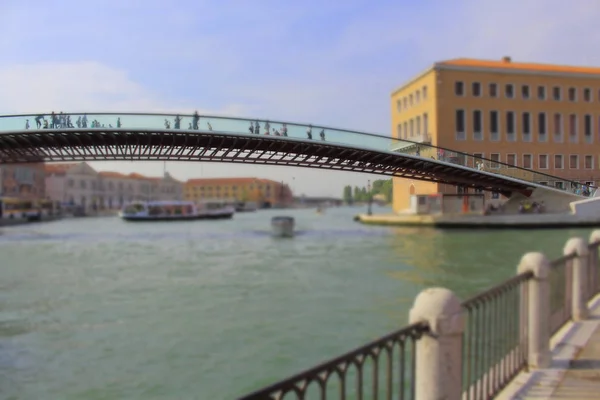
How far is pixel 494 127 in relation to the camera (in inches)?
167

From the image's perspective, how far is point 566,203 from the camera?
3.72 metres

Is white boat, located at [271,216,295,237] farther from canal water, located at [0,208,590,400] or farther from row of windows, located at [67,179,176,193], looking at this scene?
row of windows, located at [67,179,176,193]

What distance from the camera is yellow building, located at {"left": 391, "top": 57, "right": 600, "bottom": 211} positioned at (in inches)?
160

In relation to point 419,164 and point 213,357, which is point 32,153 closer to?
point 419,164

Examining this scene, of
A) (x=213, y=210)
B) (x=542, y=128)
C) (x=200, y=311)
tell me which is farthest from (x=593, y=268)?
(x=213, y=210)

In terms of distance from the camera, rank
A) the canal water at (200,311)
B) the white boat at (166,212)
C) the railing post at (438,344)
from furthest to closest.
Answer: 1. the white boat at (166,212)
2. the canal water at (200,311)
3. the railing post at (438,344)

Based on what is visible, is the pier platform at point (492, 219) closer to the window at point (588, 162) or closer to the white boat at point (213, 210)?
the window at point (588, 162)

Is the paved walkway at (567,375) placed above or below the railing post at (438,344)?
below

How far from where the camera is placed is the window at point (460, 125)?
420 cm

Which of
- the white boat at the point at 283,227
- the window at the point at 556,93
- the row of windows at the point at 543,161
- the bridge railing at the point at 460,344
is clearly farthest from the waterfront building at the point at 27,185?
the row of windows at the point at 543,161

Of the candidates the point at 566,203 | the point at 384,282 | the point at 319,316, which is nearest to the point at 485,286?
the point at 384,282

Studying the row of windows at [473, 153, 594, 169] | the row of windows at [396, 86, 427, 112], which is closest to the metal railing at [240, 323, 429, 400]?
the row of windows at [473, 153, 594, 169]

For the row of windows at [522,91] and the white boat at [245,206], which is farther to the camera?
the white boat at [245,206]

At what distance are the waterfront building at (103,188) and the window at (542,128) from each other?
302 feet
